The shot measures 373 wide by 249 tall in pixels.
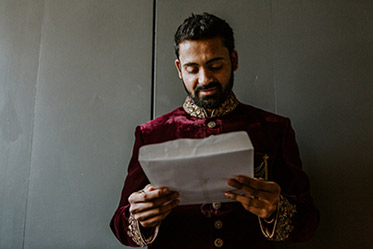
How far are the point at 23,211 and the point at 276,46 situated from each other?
1278 millimetres

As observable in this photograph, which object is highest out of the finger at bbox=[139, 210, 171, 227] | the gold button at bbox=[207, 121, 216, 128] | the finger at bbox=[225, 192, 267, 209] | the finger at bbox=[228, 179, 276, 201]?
the gold button at bbox=[207, 121, 216, 128]

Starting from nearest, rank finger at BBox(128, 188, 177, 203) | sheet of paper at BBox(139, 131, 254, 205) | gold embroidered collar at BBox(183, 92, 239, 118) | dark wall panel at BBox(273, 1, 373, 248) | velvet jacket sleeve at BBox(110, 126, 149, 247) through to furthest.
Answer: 1. sheet of paper at BBox(139, 131, 254, 205)
2. finger at BBox(128, 188, 177, 203)
3. velvet jacket sleeve at BBox(110, 126, 149, 247)
4. gold embroidered collar at BBox(183, 92, 239, 118)
5. dark wall panel at BBox(273, 1, 373, 248)

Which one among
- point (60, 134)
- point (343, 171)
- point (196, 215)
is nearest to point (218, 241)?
point (196, 215)

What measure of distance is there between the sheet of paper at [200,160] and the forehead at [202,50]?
16.7 inches

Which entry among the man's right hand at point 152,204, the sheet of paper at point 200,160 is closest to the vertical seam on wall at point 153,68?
the man's right hand at point 152,204

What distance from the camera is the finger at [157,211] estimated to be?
914 millimetres

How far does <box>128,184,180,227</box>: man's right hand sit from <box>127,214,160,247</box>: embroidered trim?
0.15 ft

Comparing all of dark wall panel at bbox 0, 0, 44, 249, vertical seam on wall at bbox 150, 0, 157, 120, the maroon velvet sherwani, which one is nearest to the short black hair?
the maroon velvet sherwani

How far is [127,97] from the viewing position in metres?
1.55

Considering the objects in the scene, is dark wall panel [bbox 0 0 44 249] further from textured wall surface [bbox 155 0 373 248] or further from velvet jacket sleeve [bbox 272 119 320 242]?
velvet jacket sleeve [bbox 272 119 320 242]

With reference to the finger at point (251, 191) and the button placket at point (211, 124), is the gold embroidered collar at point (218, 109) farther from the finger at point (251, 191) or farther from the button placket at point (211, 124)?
the finger at point (251, 191)

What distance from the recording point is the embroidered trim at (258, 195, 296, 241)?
3.22ft

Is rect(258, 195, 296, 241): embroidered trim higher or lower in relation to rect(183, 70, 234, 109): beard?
lower

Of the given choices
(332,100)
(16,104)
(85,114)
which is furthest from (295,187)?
(16,104)
